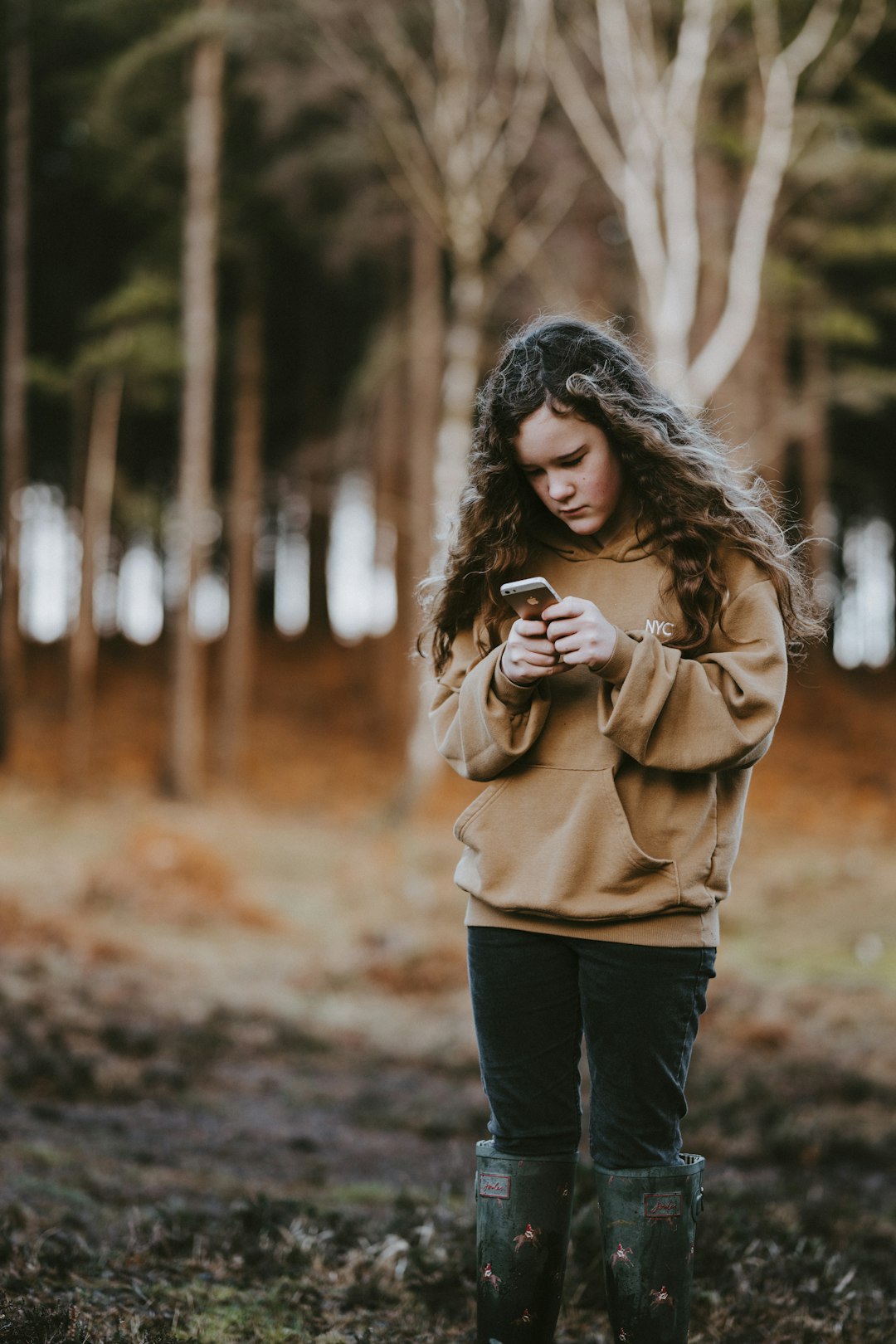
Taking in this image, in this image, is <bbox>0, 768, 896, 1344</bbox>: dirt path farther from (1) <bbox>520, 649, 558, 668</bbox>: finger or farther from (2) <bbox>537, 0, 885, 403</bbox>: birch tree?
(2) <bbox>537, 0, 885, 403</bbox>: birch tree

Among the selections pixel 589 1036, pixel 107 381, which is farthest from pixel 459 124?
pixel 589 1036

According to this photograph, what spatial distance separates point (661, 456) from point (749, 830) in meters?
13.3

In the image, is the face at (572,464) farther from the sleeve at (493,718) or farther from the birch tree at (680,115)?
the birch tree at (680,115)

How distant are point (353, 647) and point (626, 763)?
23562mm

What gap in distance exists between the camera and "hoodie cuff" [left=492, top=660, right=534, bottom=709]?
244 centimetres

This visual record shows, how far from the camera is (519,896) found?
8.13 ft

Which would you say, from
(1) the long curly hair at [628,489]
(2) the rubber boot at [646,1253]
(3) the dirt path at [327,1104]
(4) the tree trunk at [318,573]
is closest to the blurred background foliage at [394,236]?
(4) the tree trunk at [318,573]

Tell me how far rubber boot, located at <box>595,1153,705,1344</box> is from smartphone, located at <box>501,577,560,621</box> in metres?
1.11

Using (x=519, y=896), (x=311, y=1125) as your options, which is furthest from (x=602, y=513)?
(x=311, y=1125)

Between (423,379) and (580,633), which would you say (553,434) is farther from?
(423,379)

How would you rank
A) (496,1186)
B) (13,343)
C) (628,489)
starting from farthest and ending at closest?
(13,343)
(628,489)
(496,1186)

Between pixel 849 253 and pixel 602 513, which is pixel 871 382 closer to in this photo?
pixel 849 253

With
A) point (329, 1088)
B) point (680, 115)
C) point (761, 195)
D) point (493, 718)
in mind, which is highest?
point (680, 115)

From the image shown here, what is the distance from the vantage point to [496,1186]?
8.30 feet
